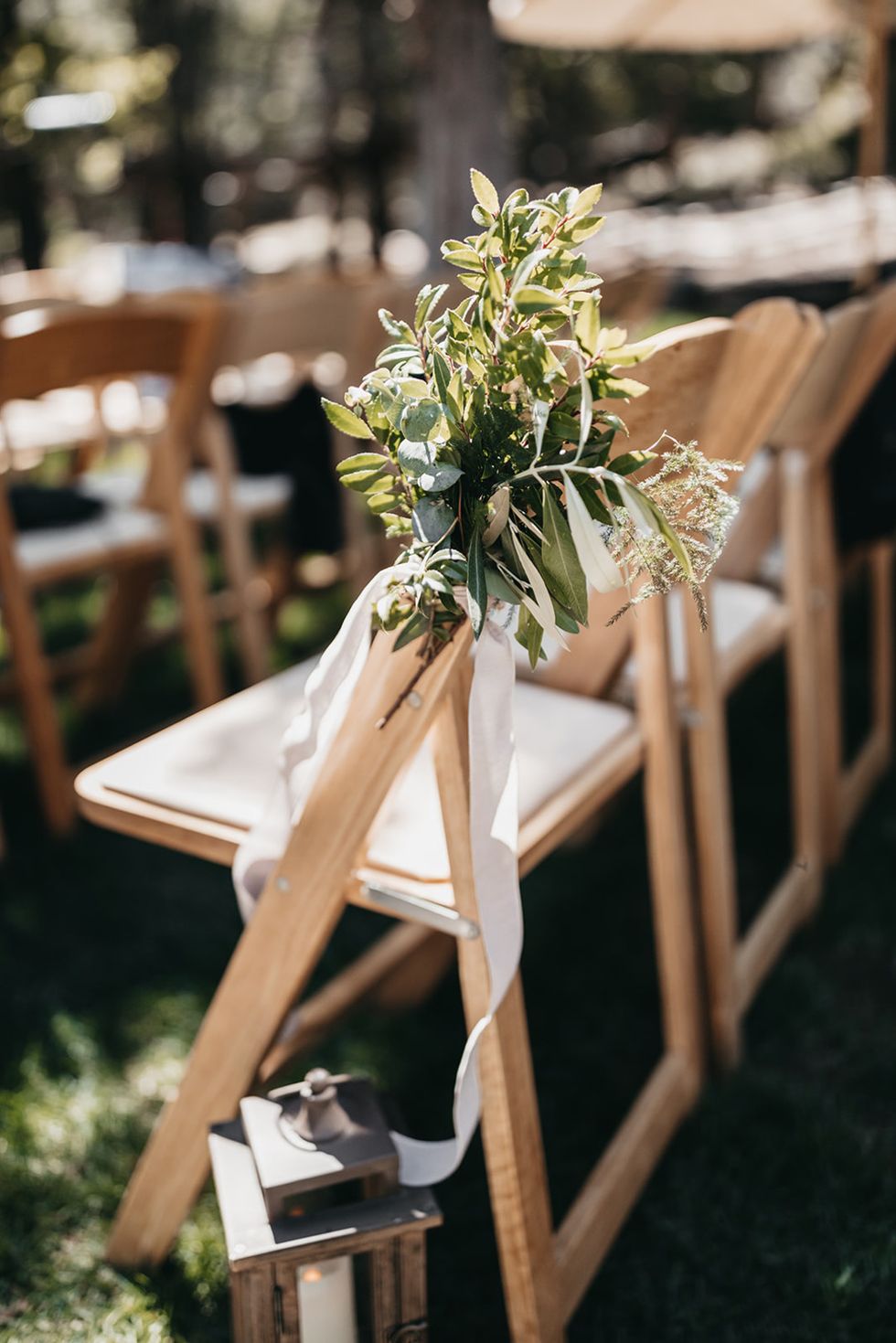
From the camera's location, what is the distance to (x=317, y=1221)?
1.23m

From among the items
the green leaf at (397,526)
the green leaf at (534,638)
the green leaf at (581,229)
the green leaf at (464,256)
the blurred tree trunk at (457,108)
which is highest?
the blurred tree trunk at (457,108)

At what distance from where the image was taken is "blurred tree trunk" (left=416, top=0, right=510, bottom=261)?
173 inches

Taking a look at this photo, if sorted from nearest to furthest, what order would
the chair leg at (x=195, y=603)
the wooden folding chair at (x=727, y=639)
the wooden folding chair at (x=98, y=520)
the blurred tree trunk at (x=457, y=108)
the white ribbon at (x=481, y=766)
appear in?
the white ribbon at (x=481, y=766) < the wooden folding chair at (x=727, y=639) < the wooden folding chair at (x=98, y=520) < the chair leg at (x=195, y=603) < the blurred tree trunk at (x=457, y=108)

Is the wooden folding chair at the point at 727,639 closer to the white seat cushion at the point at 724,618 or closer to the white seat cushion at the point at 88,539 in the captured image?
the white seat cushion at the point at 724,618

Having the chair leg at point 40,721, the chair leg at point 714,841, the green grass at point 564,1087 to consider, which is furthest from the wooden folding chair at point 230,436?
the chair leg at point 714,841

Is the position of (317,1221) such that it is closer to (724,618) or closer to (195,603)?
(724,618)

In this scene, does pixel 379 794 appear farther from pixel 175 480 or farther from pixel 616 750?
pixel 175 480

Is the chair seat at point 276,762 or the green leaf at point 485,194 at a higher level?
the green leaf at point 485,194

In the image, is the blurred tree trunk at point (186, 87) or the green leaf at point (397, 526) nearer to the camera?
the green leaf at point (397, 526)

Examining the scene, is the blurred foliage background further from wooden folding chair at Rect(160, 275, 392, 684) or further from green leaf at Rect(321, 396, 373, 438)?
green leaf at Rect(321, 396, 373, 438)

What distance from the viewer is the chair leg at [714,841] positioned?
5.67ft

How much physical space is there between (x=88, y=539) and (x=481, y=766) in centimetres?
182

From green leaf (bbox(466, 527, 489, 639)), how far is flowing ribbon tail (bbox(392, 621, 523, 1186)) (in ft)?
0.41

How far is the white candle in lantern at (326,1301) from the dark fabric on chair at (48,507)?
1913 mm
